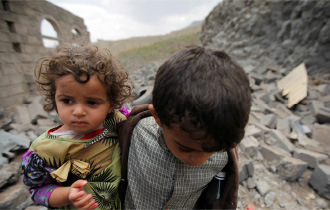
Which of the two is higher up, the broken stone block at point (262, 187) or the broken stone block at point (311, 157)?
the broken stone block at point (311, 157)

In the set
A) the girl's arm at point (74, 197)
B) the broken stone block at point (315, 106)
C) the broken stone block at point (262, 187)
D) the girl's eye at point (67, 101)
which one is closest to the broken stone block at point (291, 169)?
the broken stone block at point (262, 187)

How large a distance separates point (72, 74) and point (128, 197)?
86cm

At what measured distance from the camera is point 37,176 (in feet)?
3.02

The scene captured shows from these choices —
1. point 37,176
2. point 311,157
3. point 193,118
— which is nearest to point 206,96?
point 193,118

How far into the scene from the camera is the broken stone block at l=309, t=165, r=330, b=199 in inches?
76.6

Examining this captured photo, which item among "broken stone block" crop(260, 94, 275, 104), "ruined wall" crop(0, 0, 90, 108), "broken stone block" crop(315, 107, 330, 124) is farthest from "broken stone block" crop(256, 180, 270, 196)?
"ruined wall" crop(0, 0, 90, 108)

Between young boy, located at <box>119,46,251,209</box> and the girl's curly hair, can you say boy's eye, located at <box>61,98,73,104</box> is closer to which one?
the girl's curly hair

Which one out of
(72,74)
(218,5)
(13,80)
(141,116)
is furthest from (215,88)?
(218,5)

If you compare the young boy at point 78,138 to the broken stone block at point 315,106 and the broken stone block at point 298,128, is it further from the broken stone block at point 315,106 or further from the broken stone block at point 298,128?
the broken stone block at point 315,106

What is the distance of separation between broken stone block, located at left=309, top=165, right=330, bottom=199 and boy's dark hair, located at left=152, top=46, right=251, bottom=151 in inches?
86.1

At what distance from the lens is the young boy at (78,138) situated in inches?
35.8

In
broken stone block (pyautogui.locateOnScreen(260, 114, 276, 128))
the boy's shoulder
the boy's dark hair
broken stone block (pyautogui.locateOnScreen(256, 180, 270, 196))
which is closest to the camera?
the boy's dark hair

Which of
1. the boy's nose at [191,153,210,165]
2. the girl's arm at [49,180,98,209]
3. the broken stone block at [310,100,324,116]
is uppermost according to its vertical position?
the boy's nose at [191,153,210,165]

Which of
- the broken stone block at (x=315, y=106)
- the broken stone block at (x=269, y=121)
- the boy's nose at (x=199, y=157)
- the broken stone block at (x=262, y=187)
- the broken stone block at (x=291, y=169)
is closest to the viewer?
the boy's nose at (x=199, y=157)
